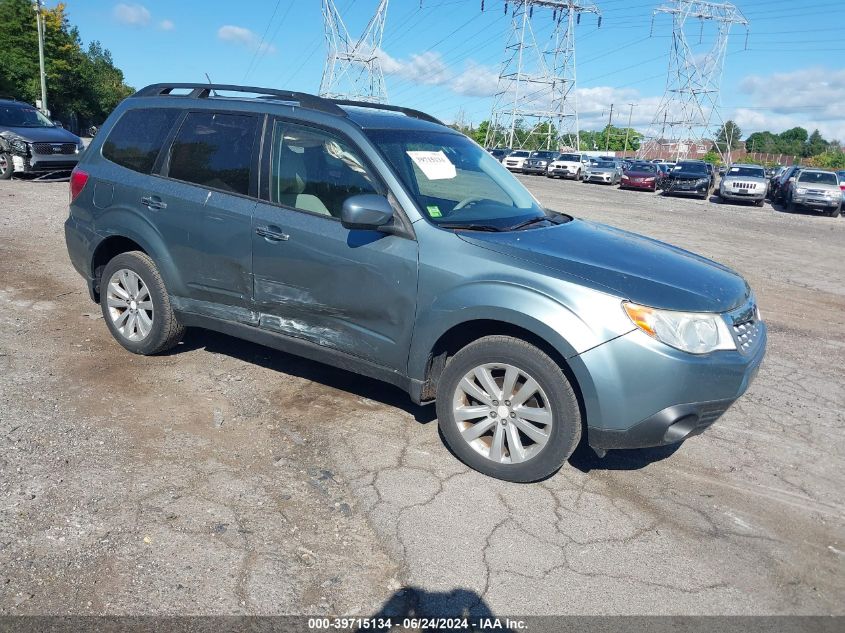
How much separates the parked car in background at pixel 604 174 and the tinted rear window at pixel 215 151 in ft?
112

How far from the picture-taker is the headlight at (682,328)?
336cm

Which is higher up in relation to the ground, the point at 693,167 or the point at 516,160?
the point at 693,167

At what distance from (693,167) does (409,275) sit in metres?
29.6

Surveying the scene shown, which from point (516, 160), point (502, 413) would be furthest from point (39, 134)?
point (516, 160)

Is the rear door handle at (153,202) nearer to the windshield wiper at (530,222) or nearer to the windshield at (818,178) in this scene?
the windshield wiper at (530,222)

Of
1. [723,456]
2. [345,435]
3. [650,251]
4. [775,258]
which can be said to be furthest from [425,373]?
[775,258]

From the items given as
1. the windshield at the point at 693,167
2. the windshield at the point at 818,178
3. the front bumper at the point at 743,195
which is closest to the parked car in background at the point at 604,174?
the windshield at the point at 693,167

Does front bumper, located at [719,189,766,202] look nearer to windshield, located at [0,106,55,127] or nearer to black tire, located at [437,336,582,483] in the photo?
windshield, located at [0,106,55,127]

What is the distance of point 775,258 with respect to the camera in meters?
12.6

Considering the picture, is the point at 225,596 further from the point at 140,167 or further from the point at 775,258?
the point at 775,258

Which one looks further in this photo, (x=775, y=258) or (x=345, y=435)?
(x=775, y=258)

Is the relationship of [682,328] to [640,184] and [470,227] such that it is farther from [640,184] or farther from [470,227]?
[640,184]

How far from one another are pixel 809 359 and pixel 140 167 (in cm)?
594

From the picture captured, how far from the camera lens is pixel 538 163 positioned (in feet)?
138
